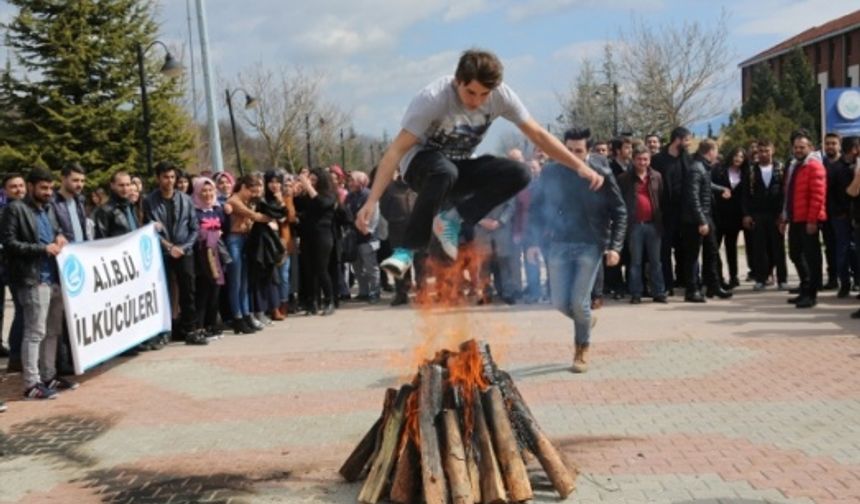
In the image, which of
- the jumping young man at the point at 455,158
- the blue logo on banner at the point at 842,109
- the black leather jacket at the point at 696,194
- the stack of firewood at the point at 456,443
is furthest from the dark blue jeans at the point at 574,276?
the blue logo on banner at the point at 842,109

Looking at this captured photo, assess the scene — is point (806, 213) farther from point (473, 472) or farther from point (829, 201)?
point (473, 472)

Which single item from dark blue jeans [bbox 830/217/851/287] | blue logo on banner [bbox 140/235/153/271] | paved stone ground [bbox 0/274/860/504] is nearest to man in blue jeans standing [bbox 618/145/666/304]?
paved stone ground [bbox 0/274/860/504]

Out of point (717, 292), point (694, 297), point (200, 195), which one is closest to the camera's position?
point (200, 195)

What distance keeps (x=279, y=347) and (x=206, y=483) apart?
15.6ft

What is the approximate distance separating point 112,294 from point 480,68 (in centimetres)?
600

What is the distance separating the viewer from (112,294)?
9.02 meters

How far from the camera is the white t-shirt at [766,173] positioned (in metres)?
12.5

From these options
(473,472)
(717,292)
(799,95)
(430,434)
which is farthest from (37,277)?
(799,95)

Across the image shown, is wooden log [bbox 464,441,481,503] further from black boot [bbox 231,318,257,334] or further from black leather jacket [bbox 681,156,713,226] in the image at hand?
black leather jacket [bbox 681,156,713,226]

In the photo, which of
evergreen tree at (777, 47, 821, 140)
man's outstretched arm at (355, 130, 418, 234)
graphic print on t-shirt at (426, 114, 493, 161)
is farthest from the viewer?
evergreen tree at (777, 47, 821, 140)

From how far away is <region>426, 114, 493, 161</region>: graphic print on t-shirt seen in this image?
488cm

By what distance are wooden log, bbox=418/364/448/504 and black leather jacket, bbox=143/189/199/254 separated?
5862mm

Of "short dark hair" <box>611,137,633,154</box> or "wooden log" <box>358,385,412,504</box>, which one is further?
"short dark hair" <box>611,137,633,154</box>

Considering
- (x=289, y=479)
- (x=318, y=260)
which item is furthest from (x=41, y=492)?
(x=318, y=260)
